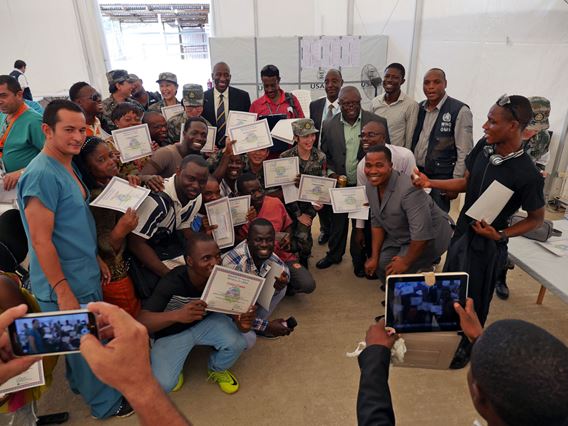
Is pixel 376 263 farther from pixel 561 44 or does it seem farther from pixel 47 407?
pixel 561 44

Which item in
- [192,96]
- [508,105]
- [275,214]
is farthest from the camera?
[192,96]

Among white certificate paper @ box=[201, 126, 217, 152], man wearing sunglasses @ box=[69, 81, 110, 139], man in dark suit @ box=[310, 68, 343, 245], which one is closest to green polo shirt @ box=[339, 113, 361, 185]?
man in dark suit @ box=[310, 68, 343, 245]

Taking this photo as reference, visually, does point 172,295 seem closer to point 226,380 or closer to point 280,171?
point 226,380

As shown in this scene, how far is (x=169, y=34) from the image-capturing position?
43.3 ft

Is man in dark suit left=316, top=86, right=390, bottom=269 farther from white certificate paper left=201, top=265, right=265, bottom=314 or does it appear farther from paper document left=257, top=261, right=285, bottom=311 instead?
white certificate paper left=201, top=265, right=265, bottom=314

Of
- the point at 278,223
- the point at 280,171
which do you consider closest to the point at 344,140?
the point at 280,171

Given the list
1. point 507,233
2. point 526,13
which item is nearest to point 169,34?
point 526,13

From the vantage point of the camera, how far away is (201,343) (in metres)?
2.54

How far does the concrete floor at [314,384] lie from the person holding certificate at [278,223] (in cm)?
25

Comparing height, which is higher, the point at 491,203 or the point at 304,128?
A: the point at 304,128

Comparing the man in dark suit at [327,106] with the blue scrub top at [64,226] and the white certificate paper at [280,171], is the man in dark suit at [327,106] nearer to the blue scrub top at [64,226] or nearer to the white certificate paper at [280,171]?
the white certificate paper at [280,171]

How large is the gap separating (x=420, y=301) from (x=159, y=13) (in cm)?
1305

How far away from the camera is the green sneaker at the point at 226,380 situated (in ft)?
8.37

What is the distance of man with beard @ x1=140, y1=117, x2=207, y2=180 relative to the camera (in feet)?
10.5
